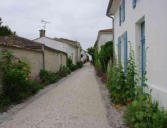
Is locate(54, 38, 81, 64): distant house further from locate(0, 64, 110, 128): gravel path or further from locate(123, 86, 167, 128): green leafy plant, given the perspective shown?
locate(123, 86, 167, 128): green leafy plant

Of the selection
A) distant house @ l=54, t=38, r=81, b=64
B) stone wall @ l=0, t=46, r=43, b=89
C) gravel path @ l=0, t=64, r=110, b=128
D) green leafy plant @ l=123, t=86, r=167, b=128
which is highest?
distant house @ l=54, t=38, r=81, b=64

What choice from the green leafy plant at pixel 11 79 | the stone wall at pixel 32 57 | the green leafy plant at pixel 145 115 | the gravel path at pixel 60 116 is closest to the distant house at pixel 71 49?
the stone wall at pixel 32 57

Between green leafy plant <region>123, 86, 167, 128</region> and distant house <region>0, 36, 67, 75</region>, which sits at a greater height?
distant house <region>0, 36, 67, 75</region>

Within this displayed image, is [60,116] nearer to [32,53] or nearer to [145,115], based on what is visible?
[145,115]

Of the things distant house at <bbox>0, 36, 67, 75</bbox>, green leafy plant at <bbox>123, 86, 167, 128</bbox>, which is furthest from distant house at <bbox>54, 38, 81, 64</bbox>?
green leafy plant at <bbox>123, 86, 167, 128</bbox>

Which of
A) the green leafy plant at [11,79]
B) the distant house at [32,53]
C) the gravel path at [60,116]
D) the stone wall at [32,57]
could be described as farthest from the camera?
the stone wall at [32,57]

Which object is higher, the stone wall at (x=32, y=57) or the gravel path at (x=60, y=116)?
the stone wall at (x=32, y=57)

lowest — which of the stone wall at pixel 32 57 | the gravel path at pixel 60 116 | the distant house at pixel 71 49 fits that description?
the gravel path at pixel 60 116

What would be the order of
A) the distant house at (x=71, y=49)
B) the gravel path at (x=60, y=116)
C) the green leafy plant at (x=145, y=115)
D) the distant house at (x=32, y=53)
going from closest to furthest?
1. the green leafy plant at (x=145, y=115)
2. the gravel path at (x=60, y=116)
3. the distant house at (x=32, y=53)
4. the distant house at (x=71, y=49)

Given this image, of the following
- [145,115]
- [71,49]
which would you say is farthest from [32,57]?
[71,49]

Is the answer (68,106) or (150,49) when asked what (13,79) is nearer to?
(68,106)

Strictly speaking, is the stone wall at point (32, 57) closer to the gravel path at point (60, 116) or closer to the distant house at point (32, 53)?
the distant house at point (32, 53)

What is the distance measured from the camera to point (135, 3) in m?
5.02

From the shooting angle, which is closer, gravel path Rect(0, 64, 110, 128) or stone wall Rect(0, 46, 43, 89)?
gravel path Rect(0, 64, 110, 128)
